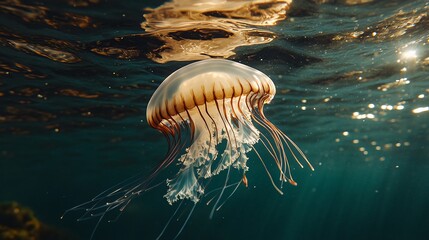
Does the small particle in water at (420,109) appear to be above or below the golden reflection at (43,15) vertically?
below

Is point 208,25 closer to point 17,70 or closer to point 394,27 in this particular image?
point 394,27

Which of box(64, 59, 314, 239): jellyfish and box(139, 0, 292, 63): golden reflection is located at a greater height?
box(139, 0, 292, 63): golden reflection

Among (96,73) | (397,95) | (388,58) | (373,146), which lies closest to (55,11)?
(96,73)

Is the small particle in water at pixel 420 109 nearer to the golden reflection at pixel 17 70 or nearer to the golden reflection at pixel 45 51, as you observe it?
the golden reflection at pixel 45 51

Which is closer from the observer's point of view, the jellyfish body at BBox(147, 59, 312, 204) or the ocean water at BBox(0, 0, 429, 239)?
the jellyfish body at BBox(147, 59, 312, 204)

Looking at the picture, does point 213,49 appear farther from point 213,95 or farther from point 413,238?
point 413,238

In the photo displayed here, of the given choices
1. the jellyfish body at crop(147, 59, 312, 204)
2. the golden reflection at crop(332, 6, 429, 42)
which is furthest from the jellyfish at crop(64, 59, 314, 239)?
the golden reflection at crop(332, 6, 429, 42)

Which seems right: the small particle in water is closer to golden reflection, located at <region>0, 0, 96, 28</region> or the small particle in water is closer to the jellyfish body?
the jellyfish body

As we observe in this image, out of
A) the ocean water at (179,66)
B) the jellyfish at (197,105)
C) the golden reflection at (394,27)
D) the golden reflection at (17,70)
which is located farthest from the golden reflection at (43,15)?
the golden reflection at (394,27)

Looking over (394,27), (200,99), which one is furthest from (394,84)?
(200,99)
